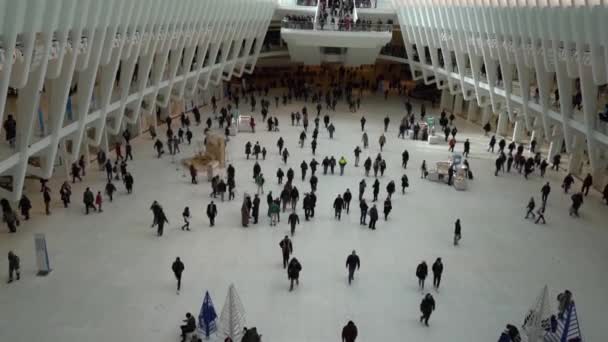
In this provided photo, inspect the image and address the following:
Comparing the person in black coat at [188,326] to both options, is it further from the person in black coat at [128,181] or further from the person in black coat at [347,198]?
the person in black coat at [128,181]

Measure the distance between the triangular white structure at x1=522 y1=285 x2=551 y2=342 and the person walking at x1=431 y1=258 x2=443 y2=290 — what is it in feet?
7.93

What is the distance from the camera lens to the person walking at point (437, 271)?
1420cm

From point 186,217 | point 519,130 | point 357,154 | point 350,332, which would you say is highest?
point 519,130

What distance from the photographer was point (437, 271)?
1426 centimetres

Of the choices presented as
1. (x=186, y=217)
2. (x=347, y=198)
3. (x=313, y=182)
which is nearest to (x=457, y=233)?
(x=347, y=198)

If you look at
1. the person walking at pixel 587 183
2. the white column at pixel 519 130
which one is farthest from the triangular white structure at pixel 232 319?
the white column at pixel 519 130

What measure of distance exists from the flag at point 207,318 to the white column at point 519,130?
2265cm

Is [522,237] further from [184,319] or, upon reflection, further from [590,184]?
[184,319]

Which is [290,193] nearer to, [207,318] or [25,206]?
[207,318]

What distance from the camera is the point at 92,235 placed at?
17.1 m

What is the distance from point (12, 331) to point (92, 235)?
5.09m

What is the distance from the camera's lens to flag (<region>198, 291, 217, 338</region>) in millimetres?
11852

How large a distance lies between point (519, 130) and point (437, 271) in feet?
60.8

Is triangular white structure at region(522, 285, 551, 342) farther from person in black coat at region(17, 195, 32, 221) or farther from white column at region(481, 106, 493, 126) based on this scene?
white column at region(481, 106, 493, 126)
